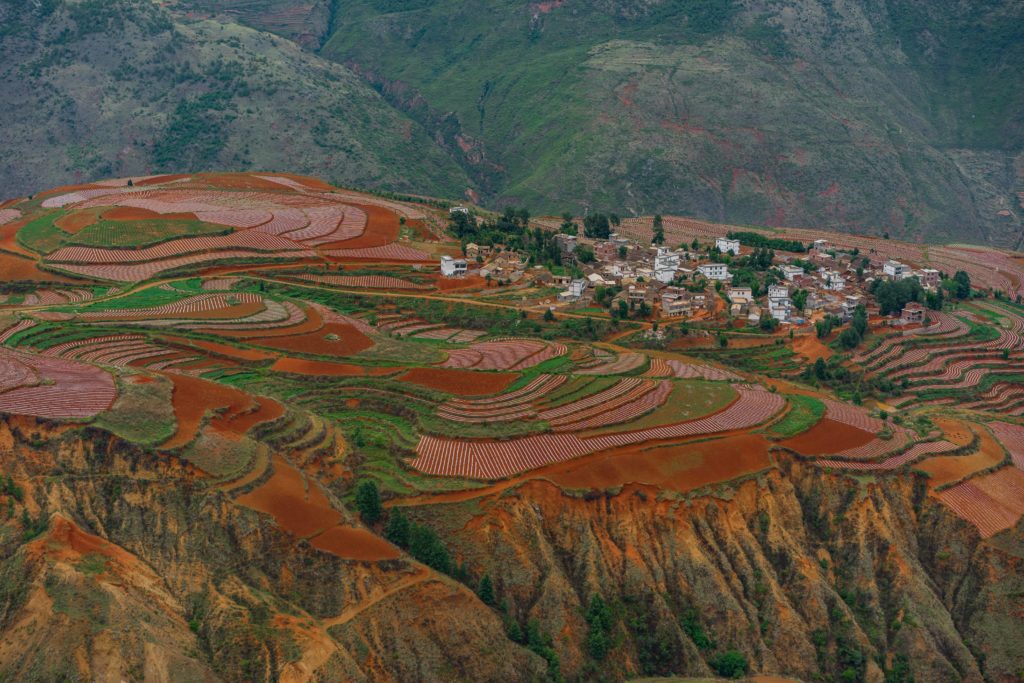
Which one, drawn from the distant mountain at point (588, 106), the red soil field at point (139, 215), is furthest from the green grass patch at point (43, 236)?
the distant mountain at point (588, 106)

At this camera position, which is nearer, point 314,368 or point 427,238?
point 314,368

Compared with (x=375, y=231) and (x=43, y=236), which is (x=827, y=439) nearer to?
(x=375, y=231)

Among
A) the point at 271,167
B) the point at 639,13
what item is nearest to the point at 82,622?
the point at 271,167

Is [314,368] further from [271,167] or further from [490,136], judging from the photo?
[490,136]

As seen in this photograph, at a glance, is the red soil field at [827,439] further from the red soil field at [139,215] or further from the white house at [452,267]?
the red soil field at [139,215]

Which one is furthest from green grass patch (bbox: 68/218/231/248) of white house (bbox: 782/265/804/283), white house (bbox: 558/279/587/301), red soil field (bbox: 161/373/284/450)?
white house (bbox: 782/265/804/283)
